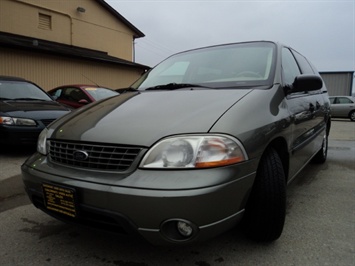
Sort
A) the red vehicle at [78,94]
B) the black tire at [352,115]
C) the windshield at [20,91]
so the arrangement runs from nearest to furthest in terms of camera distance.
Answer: the windshield at [20,91]
the red vehicle at [78,94]
the black tire at [352,115]

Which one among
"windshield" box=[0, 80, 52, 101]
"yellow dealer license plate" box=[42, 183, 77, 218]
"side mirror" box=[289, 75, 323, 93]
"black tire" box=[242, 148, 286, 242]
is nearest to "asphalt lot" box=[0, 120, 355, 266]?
"black tire" box=[242, 148, 286, 242]

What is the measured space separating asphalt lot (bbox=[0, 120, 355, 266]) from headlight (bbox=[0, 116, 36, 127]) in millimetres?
1987

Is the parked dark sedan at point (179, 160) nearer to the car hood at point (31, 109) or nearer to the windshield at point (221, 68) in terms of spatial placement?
the windshield at point (221, 68)

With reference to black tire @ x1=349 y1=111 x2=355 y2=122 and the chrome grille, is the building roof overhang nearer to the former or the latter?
the chrome grille

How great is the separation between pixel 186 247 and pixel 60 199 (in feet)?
2.94

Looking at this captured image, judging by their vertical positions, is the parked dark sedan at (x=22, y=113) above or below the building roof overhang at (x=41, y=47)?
below

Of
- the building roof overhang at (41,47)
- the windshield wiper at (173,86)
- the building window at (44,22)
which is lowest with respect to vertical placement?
the windshield wiper at (173,86)

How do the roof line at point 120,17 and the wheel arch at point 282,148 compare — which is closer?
the wheel arch at point 282,148

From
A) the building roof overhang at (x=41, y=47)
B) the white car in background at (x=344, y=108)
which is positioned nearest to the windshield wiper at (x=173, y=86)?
the building roof overhang at (x=41, y=47)

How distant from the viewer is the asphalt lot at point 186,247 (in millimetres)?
2023

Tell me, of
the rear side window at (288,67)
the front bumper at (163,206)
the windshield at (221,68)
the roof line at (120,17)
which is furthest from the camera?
the roof line at (120,17)

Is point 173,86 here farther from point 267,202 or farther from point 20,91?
point 20,91

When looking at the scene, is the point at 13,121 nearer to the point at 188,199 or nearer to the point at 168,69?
the point at 168,69

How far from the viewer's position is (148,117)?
2023mm
